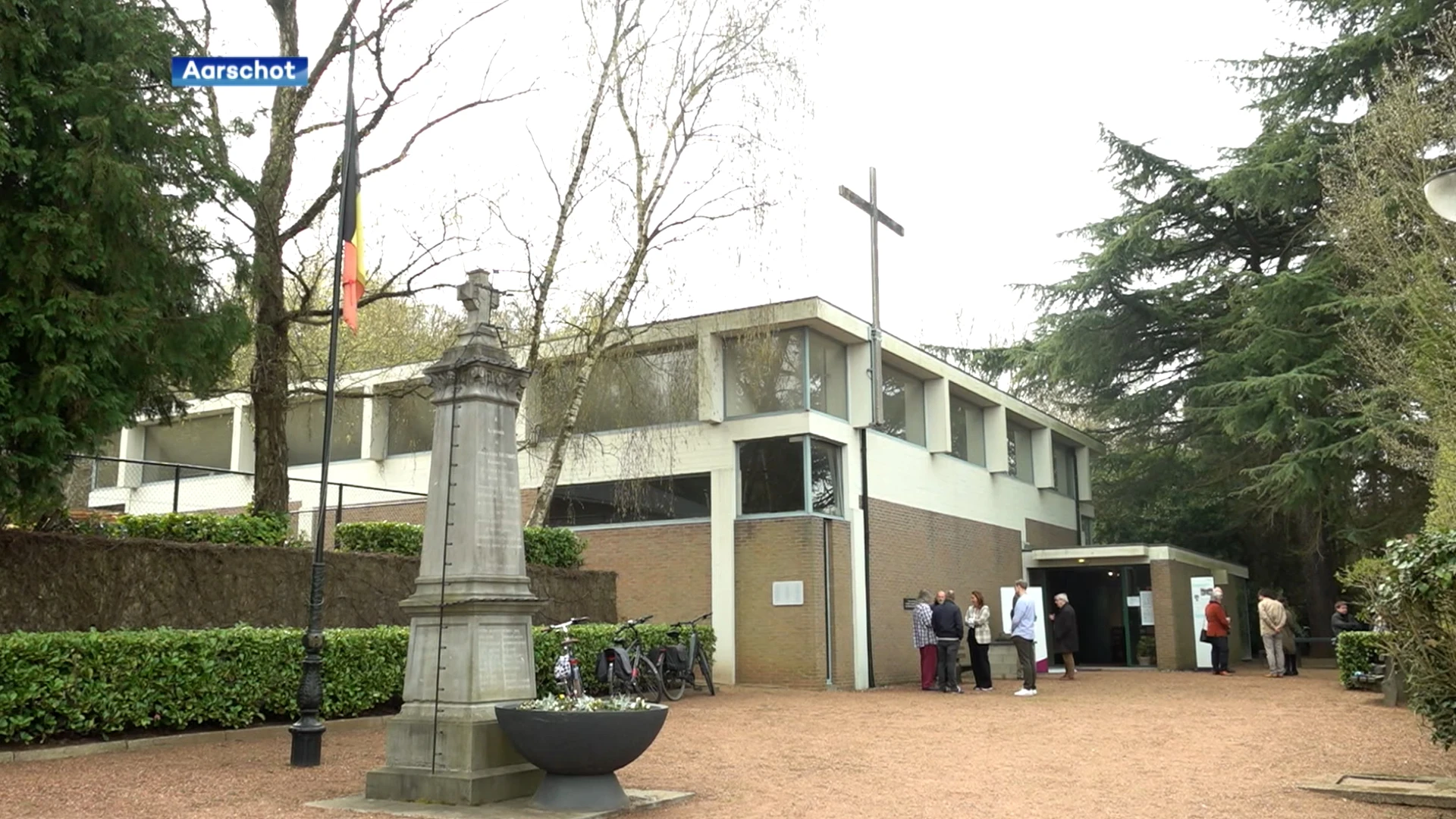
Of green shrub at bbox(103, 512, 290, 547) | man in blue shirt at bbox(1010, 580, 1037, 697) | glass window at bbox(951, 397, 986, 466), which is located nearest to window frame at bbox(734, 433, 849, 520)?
man in blue shirt at bbox(1010, 580, 1037, 697)

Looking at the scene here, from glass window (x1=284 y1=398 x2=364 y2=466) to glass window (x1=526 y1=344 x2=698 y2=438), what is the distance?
581cm

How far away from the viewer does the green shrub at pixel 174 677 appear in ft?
33.3

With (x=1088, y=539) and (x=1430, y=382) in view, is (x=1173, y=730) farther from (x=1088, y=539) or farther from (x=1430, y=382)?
(x=1088, y=539)

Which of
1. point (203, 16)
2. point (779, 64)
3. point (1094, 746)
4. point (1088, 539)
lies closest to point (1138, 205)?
point (1088, 539)

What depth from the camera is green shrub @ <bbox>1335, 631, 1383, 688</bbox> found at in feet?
59.6

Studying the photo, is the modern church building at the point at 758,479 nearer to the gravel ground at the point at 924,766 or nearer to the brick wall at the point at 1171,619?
the brick wall at the point at 1171,619

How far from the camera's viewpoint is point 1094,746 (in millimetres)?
11953

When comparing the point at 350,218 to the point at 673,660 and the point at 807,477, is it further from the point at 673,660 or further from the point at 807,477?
the point at 807,477

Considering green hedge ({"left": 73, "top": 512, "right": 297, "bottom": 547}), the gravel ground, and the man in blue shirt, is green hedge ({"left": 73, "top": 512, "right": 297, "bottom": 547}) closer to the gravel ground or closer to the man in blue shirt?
the gravel ground

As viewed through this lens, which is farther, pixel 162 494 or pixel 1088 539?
pixel 1088 539

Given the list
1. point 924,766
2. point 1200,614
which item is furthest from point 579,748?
point 1200,614

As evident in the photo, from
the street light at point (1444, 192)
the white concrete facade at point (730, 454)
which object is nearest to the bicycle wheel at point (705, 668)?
the white concrete facade at point (730, 454)

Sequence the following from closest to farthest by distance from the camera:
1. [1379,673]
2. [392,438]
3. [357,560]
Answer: [357,560] < [1379,673] < [392,438]

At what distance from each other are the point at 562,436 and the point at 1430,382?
39.8ft
